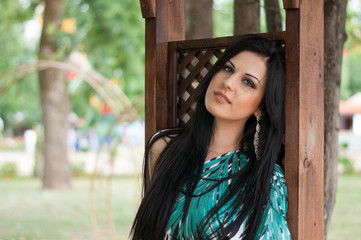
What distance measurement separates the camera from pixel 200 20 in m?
5.11

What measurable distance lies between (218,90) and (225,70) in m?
0.10

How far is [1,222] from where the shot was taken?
27.9 feet

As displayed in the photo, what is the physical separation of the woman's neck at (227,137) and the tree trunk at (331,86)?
2.44ft

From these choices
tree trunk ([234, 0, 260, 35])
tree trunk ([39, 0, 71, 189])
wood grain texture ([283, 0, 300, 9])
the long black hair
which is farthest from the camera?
tree trunk ([39, 0, 71, 189])

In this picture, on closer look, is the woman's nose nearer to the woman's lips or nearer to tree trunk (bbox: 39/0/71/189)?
the woman's lips

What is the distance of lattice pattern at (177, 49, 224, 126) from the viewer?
98.4 inches

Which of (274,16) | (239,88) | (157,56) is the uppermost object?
(274,16)

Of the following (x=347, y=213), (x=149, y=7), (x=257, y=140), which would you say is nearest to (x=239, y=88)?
(x=257, y=140)

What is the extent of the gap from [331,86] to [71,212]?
7488mm

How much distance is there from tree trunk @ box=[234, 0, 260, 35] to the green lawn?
126 inches

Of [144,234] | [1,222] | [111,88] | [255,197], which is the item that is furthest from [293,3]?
[1,222]

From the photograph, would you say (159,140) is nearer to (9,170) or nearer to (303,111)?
(303,111)

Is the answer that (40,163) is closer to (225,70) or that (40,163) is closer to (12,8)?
(12,8)

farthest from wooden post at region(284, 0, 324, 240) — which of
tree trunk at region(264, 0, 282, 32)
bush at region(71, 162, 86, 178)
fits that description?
bush at region(71, 162, 86, 178)
